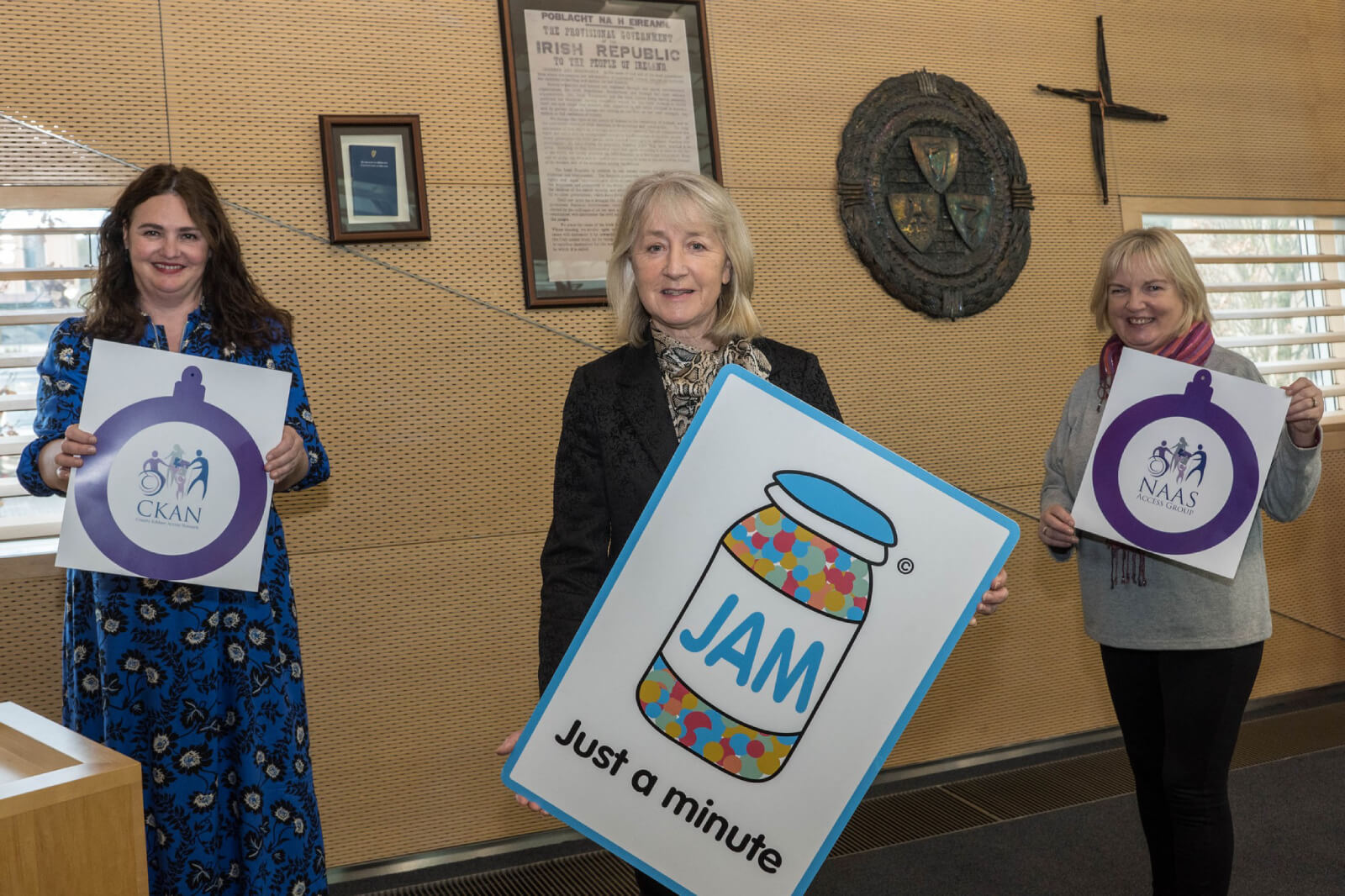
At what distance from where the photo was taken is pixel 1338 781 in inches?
117

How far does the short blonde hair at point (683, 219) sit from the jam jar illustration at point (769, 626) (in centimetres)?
41

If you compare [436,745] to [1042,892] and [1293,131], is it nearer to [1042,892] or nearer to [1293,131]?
[1042,892]

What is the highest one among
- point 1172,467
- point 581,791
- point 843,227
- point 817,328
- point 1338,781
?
point 843,227

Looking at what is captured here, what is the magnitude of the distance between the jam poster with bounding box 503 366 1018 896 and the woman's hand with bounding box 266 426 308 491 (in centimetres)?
89

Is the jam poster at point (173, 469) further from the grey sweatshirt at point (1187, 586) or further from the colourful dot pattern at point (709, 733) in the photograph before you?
the grey sweatshirt at point (1187, 586)

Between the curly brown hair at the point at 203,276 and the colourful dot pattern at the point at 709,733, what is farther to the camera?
the curly brown hair at the point at 203,276

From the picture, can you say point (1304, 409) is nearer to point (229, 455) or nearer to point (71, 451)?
point (229, 455)

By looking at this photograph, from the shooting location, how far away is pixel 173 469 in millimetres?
1746

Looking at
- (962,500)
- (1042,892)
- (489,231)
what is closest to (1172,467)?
(962,500)

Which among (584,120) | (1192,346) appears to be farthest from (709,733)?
(584,120)

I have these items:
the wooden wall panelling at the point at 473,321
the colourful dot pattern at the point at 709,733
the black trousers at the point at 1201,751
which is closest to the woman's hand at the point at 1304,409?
the black trousers at the point at 1201,751

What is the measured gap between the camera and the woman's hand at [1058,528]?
2.01 meters

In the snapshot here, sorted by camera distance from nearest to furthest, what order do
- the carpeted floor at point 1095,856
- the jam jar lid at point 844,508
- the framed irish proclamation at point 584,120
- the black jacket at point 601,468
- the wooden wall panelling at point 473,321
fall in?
1. the jam jar lid at point 844,508
2. the black jacket at point 601,468
3. the carpeted floor at point 1095,856
4. the wooden wall panelling at point 473,321
5. the framed irish proclamation at point 584,120

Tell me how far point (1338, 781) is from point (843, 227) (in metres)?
2.22
